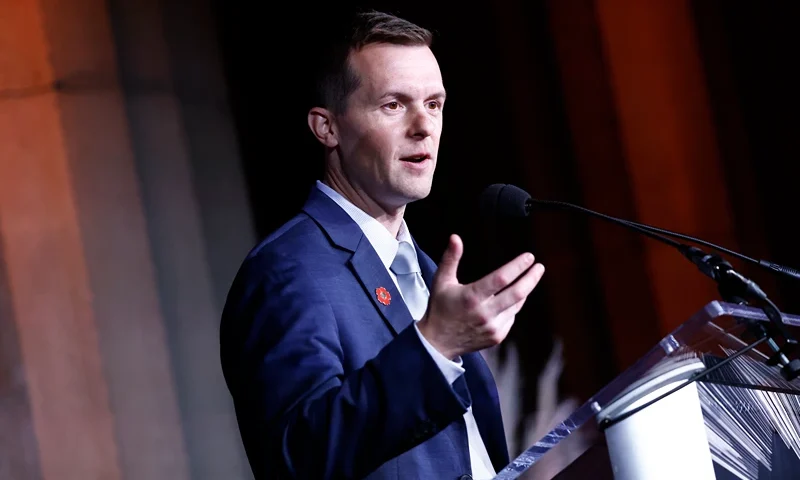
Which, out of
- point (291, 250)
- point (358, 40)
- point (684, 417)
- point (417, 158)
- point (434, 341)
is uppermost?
point (358, 40)

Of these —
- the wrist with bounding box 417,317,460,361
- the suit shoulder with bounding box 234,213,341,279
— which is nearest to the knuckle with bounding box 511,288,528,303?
the wrist with bounding box 417,317,460,361

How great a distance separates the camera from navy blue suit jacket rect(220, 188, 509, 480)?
104 centimetres

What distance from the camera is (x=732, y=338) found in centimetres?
91

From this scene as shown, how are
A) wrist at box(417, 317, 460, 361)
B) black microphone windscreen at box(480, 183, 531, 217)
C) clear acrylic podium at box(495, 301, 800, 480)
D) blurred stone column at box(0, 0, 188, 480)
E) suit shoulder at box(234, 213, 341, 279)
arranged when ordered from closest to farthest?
1. clear acrylic podium at box(495, 301, 800, 480)
2. wrist at box(417, 317, 460, 361)
3. black microphone windscreen at box(480, 183, 531, 217)
4. suit shoulder at box(234, 213, 341, 279)
5. blurred stone column at box(0, 0, 188, 480)

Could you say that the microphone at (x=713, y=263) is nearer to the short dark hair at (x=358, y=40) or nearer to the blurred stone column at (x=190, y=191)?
the short dark hair at (x=358, y=40)

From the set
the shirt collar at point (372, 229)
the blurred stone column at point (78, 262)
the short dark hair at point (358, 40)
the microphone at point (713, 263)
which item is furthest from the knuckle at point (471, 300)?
the blurred stone column at point (78, 262)

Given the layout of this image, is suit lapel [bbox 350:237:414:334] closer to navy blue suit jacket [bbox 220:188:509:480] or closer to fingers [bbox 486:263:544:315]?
navy blue suit jacket [bbox 220:188:509:480]

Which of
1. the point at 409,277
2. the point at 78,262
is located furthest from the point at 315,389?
the point at 78,262

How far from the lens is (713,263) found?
107 cm

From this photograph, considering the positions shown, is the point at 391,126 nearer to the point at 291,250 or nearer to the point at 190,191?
the point at 291,250

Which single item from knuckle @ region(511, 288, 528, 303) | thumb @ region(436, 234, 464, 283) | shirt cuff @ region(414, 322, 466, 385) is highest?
thumb @ region(436, 234, 464, 283)

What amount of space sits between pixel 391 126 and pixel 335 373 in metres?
0.65

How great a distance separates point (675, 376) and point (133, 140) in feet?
5.90

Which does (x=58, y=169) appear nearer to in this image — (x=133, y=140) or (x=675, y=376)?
(x=133, y=140)
